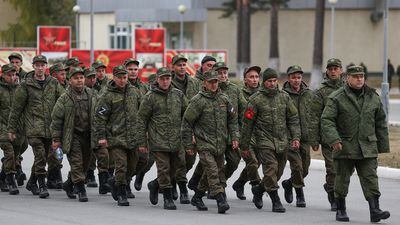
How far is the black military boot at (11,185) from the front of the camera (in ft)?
53.6

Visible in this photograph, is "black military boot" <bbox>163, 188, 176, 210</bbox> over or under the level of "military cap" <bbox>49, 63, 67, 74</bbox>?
under

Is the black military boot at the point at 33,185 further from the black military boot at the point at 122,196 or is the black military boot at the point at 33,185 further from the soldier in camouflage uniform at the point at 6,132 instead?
the black military boot at the point at 122,196

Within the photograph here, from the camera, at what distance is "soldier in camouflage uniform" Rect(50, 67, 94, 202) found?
608 inches

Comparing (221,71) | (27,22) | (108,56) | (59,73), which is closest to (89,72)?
(59,73)

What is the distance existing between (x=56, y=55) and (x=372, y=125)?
2693cm

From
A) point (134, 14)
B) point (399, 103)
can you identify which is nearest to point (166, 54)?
point (399, 103)

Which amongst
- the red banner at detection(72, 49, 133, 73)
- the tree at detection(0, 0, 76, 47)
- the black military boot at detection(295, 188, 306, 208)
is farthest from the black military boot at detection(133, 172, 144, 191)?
the tree at detection(0, 0, 76, 47)

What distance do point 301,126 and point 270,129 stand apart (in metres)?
0.74

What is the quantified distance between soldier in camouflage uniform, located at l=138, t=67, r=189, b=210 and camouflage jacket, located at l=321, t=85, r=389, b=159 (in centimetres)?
224

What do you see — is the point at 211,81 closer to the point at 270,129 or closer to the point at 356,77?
the point at 270,129

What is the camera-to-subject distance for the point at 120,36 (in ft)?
244

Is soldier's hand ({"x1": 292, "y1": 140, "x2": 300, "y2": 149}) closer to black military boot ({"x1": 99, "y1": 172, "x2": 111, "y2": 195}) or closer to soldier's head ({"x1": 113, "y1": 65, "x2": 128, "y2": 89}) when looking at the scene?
soldier's head ({"x1": 113, "y1": 65, "x2": 128, "y2": 89})

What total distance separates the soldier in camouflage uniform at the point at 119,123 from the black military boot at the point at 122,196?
0.02m

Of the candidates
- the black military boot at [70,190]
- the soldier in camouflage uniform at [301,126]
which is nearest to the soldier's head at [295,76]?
the soldier in camouflage uniform at [301,126]
